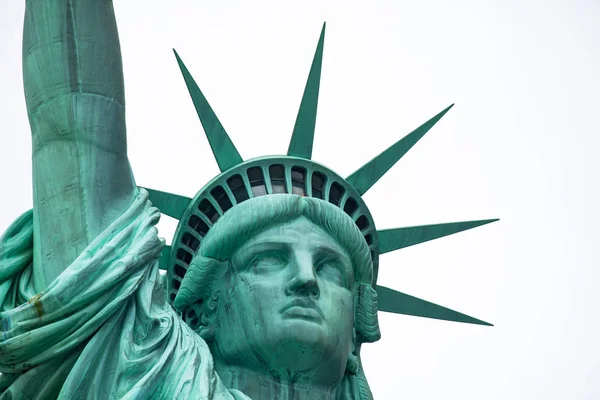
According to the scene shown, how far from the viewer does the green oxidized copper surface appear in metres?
12.9

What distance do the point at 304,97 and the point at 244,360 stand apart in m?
2.83

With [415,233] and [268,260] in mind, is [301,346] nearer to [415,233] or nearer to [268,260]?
[268,260]

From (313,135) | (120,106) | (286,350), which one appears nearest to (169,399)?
(286,350)

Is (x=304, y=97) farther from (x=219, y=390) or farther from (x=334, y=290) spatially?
(x=219, y=390)

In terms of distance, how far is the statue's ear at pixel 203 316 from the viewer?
48.5ft

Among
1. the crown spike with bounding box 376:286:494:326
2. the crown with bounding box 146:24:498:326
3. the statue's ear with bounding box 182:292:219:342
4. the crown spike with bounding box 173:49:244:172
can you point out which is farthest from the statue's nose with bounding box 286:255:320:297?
the crown spike with bounding box 376:286:494:326

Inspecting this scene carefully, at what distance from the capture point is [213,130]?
1573cm

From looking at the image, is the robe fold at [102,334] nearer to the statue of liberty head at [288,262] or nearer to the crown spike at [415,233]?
the statue of liberty head at [288,262]

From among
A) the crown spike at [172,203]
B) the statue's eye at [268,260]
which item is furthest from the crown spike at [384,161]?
the statue's eye at [268,260]

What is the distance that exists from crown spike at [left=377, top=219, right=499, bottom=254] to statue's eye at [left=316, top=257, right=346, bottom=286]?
1.52 meters

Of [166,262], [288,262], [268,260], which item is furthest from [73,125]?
[166,262]

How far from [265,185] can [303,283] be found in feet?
5.37

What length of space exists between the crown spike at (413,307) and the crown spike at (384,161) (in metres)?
1.07

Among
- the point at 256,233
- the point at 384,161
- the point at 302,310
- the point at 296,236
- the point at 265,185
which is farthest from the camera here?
the point at 384,161
